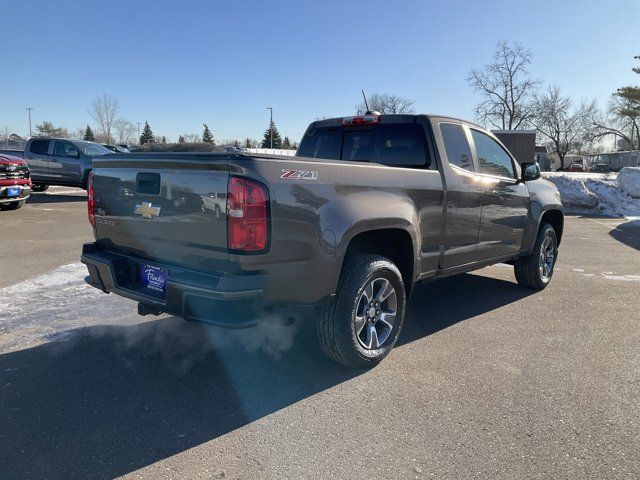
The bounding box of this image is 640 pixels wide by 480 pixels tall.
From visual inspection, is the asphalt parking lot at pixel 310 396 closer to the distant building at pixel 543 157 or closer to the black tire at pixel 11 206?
the black tire at pixel 11 206

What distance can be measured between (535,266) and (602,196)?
14.9 metres

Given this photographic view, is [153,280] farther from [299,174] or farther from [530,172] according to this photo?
[530,172]

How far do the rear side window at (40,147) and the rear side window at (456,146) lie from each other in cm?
1612

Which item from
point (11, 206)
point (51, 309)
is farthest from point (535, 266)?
point (11, 206)

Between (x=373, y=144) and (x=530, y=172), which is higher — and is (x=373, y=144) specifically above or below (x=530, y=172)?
above

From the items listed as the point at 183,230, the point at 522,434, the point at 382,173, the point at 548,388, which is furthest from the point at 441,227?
the point at 183,230

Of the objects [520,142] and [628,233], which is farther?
[520,142]

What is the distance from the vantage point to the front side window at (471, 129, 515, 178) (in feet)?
16.5

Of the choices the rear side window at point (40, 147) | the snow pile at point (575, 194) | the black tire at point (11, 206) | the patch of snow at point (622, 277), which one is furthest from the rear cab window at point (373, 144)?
the snow pile at point (575, 194)

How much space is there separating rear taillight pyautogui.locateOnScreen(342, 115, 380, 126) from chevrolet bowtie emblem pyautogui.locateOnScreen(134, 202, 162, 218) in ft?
7.39

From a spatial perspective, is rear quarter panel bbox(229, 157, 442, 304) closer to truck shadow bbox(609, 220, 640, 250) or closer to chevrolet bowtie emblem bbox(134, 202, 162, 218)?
chevrolet bowtie emblem bbox(134, 202, 162, 218)

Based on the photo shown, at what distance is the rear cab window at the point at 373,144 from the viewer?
4.40 metres

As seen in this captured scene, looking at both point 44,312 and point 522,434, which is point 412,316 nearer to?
point 522,434

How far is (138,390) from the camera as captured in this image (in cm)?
333
